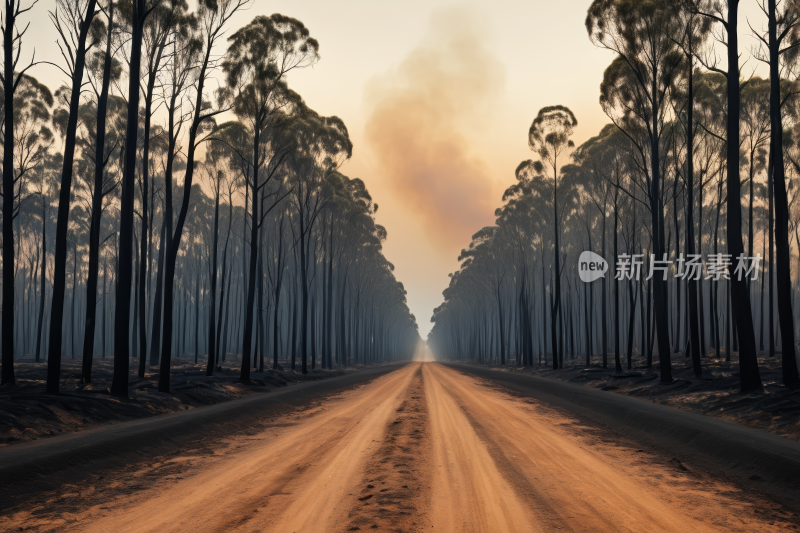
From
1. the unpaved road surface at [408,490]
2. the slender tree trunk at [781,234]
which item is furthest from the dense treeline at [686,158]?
the unpaved road surface at [408,490]

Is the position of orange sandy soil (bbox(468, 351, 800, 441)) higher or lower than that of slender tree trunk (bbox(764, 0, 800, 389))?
lower

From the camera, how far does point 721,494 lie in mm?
5742

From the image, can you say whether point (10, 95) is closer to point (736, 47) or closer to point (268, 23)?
point (268, 23)

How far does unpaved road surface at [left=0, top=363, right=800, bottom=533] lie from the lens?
463cm

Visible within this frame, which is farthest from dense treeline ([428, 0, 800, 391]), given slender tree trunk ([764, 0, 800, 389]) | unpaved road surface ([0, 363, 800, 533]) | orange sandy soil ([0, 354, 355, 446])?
orange sandy soil ([0, 354, 355, 446])

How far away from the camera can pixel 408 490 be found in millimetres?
5605

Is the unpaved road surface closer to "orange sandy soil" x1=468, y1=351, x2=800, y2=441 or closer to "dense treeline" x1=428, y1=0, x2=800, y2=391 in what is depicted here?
"orange sandy soil" x1=468, y1=351, x2=800, y2=441

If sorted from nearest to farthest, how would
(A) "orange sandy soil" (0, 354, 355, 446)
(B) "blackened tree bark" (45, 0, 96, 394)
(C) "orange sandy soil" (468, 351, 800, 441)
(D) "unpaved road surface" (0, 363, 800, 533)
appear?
(D) "unpaved road surface" (0, 363, 800, 533), (A) "orange sandy soil" (0, 354, 355, 446), (C) "orange sandy soil" (468, 351, 800, 441), (B) "blackened tree bark" (45, 0, 96, 394)

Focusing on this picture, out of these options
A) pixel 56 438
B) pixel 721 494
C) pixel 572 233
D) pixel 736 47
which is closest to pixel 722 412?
pixel 721 494

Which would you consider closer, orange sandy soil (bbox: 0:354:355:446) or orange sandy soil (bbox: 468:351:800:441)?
orange sandy soil (bbox: 0:354:355:446)

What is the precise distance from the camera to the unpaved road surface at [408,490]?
4.63m

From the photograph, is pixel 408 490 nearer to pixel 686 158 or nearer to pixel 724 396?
pixel 724 396

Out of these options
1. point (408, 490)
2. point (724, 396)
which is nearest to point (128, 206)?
point (408, 490)

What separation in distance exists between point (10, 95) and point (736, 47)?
21631mm
